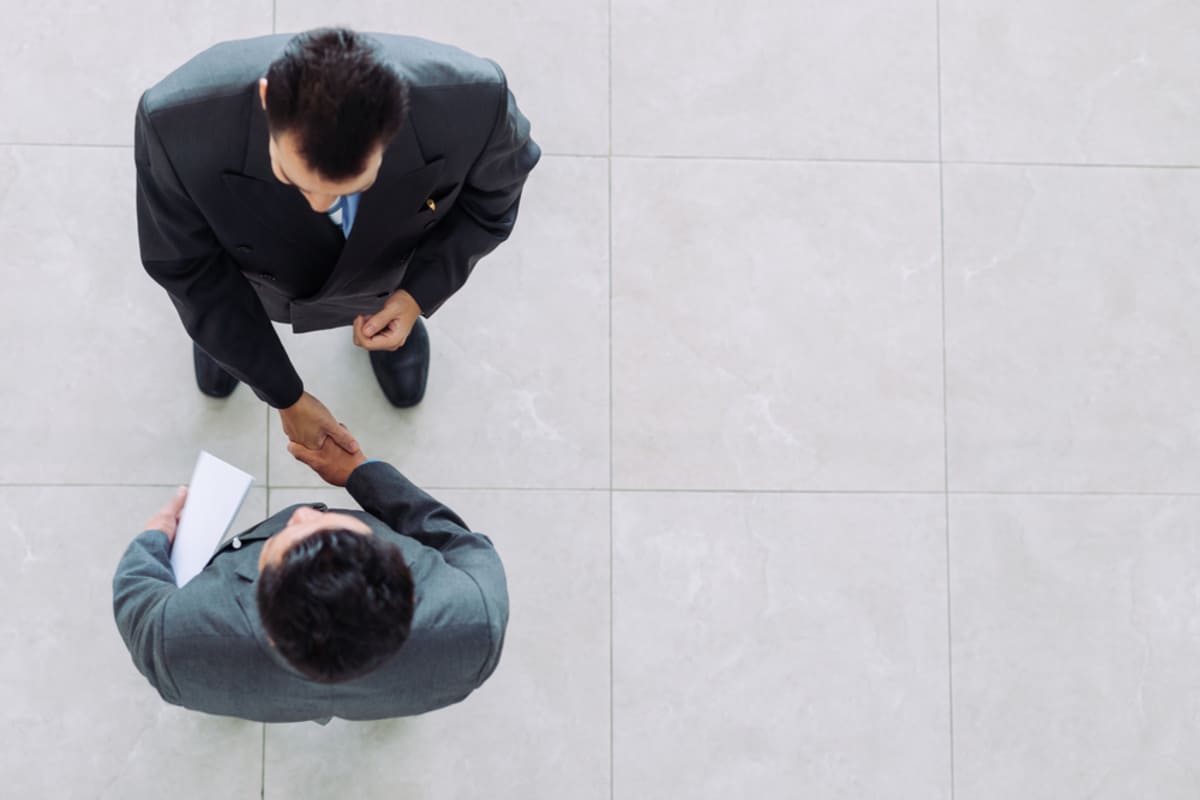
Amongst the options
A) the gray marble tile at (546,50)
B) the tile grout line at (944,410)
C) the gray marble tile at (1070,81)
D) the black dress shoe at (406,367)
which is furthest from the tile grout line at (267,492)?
the gray marble tile at (1070,81)

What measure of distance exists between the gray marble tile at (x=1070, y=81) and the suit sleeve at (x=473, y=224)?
1.09 meters

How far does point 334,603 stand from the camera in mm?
1246

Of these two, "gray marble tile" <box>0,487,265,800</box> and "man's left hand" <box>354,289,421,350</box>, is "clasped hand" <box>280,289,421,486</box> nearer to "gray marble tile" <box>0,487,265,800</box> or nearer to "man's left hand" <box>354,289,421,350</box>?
"man's left hand" <box>354,289,421,350</box>

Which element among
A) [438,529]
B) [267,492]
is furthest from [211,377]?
[438,529]

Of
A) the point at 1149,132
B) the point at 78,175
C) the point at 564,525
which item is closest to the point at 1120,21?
the point at 1149,132

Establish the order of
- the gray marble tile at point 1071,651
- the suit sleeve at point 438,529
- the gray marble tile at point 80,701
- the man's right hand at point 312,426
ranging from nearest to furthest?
the suit sleeve at point 438,529 < the man's right hand at point 312,426 < the gray marble tile at point 80,701 < the gray marble tile at point 1071,651

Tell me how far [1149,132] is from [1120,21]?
0.24m

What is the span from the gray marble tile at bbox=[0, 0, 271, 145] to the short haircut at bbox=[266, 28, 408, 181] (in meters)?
1.13

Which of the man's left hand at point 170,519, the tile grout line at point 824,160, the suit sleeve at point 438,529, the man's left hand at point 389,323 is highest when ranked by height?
the tile grout line at point 824,160

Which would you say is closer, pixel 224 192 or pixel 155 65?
pixel 224 192

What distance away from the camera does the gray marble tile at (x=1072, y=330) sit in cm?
229

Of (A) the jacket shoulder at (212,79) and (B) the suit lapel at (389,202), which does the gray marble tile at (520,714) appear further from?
(A) the jacket shoulder at (212,79)

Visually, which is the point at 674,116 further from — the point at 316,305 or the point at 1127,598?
the point at 1127,598

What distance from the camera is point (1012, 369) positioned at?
2301mm
